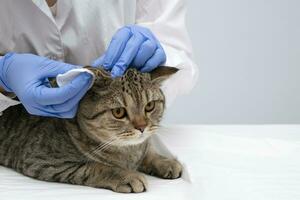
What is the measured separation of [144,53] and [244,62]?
2.97 feet

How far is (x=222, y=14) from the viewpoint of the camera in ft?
5.87

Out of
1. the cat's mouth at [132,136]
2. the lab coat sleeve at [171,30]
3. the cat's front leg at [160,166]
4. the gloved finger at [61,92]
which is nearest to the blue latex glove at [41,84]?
the gloved finger at [61,92]

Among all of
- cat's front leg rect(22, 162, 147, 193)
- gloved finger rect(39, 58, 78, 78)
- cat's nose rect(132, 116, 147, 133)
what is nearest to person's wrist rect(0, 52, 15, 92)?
gloved finger rect(39, 58, 78, 78)

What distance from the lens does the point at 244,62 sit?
1.84 metres

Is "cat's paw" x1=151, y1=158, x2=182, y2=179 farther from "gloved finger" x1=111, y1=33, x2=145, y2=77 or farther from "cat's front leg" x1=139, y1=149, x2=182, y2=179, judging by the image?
"gloved finger" x1=111, y1=33, x2=145, y2=77

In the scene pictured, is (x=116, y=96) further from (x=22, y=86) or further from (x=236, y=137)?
(x=236, y=137)

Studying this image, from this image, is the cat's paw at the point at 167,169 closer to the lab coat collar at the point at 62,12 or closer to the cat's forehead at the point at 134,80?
the cat's forehead at the point at 134,80

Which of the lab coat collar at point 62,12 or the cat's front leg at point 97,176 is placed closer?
the cat's front leg at point 97,176

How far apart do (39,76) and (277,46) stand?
1.13 meters

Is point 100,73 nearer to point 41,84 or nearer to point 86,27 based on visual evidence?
point 41,84

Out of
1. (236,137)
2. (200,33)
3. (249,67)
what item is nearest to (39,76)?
(236,137)

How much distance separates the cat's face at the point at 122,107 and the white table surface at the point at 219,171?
0.12m

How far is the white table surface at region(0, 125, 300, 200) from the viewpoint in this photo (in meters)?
0.95

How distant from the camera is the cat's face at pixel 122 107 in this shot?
98cm
